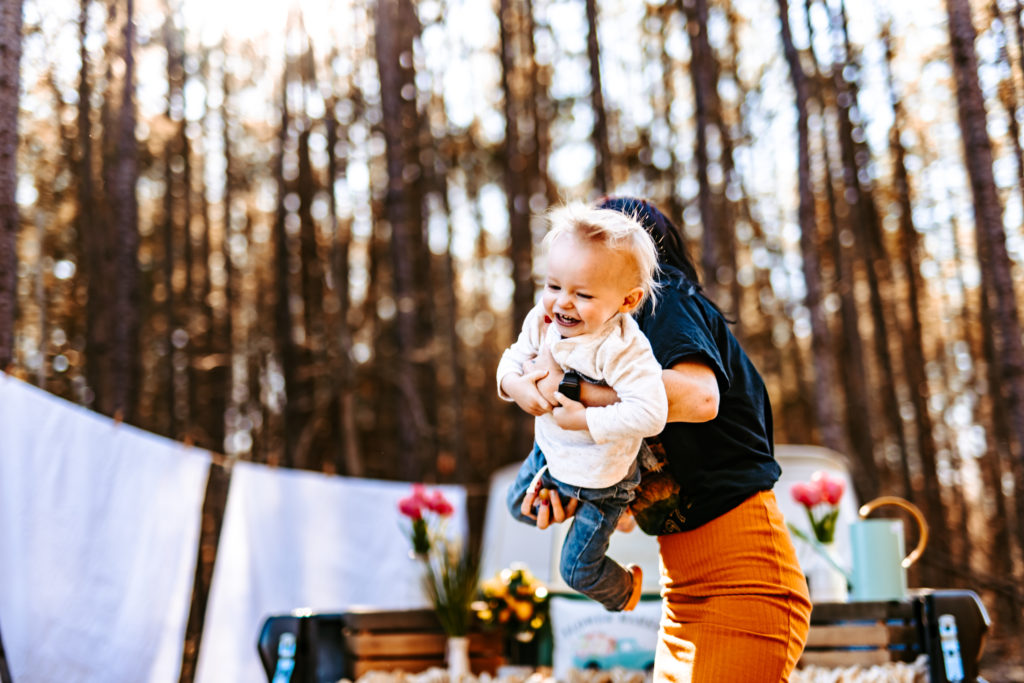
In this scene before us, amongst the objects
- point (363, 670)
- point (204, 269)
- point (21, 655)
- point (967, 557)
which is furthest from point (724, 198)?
point (21, 655)

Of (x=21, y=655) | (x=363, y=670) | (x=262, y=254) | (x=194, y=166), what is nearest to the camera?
(x=21, y=655)

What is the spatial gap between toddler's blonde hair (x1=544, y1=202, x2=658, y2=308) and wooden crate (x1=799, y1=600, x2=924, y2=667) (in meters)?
1.70

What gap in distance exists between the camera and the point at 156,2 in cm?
727

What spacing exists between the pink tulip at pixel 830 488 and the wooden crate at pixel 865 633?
16.5 inches

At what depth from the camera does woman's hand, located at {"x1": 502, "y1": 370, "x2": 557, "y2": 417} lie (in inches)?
53.9

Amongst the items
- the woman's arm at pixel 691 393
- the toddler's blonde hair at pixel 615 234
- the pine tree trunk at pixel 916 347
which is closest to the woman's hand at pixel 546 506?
the woman's arm at pixel 691 393

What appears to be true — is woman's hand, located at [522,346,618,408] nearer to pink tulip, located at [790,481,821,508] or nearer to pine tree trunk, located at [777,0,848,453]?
pink tulip, located at [790,481,821,508]

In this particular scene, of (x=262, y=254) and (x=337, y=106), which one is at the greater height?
(x=337, y=106)

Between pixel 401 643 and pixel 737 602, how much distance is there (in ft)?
5.93

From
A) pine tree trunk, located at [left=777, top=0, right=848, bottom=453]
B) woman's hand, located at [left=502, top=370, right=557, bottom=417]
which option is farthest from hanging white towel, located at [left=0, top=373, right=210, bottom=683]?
pine tree trunk, located at [left=777, top=0, right=848, bottom=453]

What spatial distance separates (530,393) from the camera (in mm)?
1384

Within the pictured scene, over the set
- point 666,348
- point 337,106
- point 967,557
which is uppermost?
point 337,106

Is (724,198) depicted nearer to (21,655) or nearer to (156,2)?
(156,2)

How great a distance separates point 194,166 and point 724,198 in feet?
17.7
